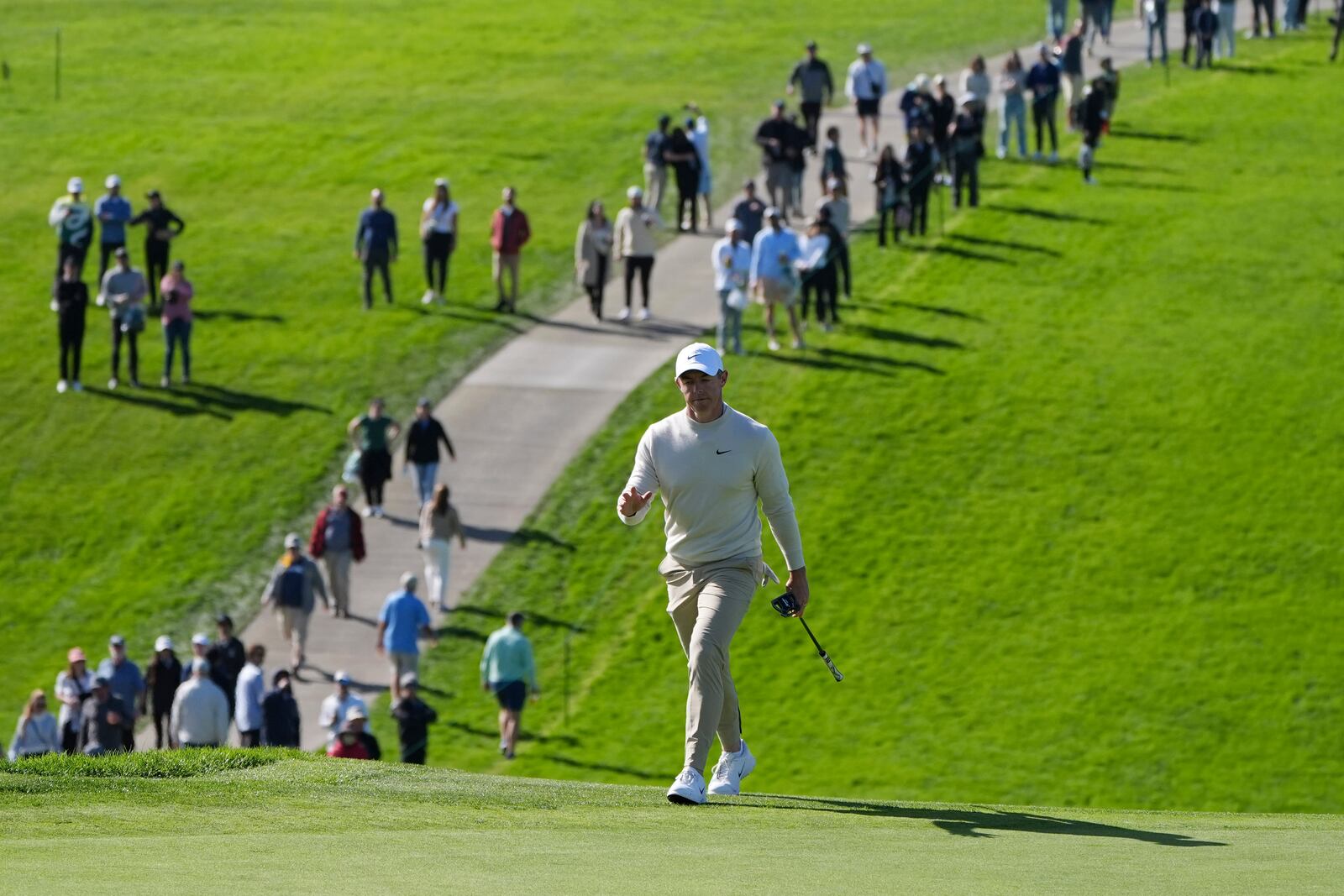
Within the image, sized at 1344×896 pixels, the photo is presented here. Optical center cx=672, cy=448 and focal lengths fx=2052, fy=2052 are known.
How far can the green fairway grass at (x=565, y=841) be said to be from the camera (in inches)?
281

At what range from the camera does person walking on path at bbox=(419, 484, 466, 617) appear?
79.5ft

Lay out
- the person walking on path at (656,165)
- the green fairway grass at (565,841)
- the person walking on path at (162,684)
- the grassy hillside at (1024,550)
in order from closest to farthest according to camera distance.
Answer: the green fairway grass at (565,841), the person walking on path at (162,684), the grassy hillside at (1024,550), the person walking on path at (656,165)

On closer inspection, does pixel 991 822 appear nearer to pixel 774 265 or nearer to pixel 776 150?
pixel 774 265

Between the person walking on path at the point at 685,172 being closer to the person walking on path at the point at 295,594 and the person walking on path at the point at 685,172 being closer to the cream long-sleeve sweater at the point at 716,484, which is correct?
the person walking on path at the point at 295,594

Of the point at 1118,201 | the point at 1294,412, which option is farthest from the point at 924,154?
the point at 1294,412

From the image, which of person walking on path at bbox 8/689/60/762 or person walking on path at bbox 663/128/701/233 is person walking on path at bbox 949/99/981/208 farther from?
person walking on path at bbox 8/689/60/762

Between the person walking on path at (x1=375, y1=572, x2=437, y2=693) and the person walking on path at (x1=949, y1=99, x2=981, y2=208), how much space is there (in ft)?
53.4

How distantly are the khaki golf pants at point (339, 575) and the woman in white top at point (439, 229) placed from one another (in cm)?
888

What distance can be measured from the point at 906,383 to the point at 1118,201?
9.35 m

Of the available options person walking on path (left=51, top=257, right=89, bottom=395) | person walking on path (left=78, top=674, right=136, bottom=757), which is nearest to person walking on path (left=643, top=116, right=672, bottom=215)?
person walking on path (left=51, top=257, right=89, bottom=395)

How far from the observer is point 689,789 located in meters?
9.74

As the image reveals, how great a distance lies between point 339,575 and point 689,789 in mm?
15180

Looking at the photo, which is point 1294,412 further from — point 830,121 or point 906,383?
point 830,121

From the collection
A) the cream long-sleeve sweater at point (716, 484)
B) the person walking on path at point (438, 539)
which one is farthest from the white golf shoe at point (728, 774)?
the person walking on path at point (438, 539)
